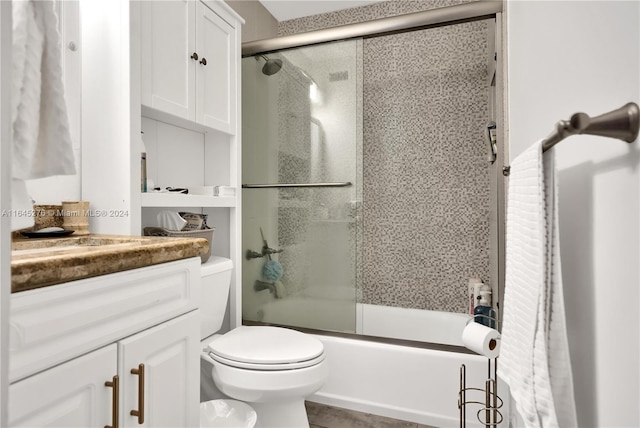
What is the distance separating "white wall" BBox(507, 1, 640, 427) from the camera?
0.45m

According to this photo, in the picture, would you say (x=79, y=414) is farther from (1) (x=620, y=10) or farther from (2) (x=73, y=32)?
(2) (x=73, y=32)

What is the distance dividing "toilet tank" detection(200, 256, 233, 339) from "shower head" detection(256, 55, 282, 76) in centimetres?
108

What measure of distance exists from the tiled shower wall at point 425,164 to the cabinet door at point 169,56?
129cm

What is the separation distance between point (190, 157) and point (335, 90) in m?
0.83

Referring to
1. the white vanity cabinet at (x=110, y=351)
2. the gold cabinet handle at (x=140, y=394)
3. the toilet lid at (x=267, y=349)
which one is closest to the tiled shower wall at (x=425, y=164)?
the toilet lid at (x=267, y=349)

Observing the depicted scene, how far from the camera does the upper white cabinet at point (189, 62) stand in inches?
57.3

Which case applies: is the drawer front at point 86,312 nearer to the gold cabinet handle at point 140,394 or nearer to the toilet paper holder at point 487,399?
the gold cabinet handle at point 140,394

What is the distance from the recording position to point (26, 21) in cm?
58

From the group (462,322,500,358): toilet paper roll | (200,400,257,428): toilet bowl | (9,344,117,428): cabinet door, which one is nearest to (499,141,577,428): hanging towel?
(462,322,500,358): toilet paper roll

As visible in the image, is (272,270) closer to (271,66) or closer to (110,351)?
(271,66)

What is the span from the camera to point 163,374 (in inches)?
37.7

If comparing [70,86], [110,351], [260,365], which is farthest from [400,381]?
[70,86]

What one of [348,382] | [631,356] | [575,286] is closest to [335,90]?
[348,382]

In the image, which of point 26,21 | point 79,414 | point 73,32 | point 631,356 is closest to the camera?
point 631,356
